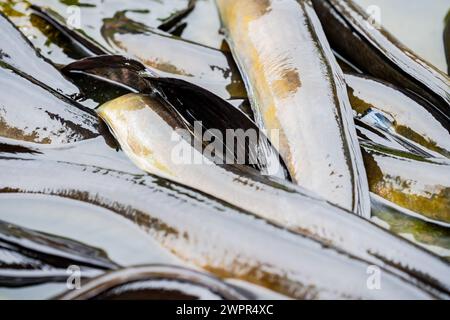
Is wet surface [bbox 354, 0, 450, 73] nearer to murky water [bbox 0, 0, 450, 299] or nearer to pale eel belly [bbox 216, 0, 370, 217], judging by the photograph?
murky water [bbox 0, 0, 450, 299]

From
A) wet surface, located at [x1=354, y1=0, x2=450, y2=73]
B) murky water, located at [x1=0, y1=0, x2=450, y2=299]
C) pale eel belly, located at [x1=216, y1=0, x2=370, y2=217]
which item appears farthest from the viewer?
wet surface, located at [x1=354, y1=0, x2=450, y2=73]

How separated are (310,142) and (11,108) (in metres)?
0.92

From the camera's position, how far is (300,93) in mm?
1765

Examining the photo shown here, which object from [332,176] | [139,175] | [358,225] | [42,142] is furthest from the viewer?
[42,142]

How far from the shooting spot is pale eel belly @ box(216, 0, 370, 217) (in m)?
1.54

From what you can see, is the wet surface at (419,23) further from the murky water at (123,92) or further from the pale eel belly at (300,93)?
the pale eel belly at (300,93)

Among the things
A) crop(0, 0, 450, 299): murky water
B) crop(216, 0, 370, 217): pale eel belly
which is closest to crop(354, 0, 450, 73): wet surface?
crop(0, 0, 450, 299): murky water

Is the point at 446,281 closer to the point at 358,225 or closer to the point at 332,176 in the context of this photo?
the point at 358,225

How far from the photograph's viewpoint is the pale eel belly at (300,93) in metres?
1.54

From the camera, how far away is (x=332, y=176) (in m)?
1.53

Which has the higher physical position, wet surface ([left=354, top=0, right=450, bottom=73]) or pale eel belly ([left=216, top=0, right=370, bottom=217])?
wet surface ([left=354, top=0, right=450, bottom=73])

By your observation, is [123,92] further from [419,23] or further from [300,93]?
[419,23]

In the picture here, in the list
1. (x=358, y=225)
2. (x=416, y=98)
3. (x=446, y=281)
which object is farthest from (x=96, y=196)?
(x=416, y=98)
